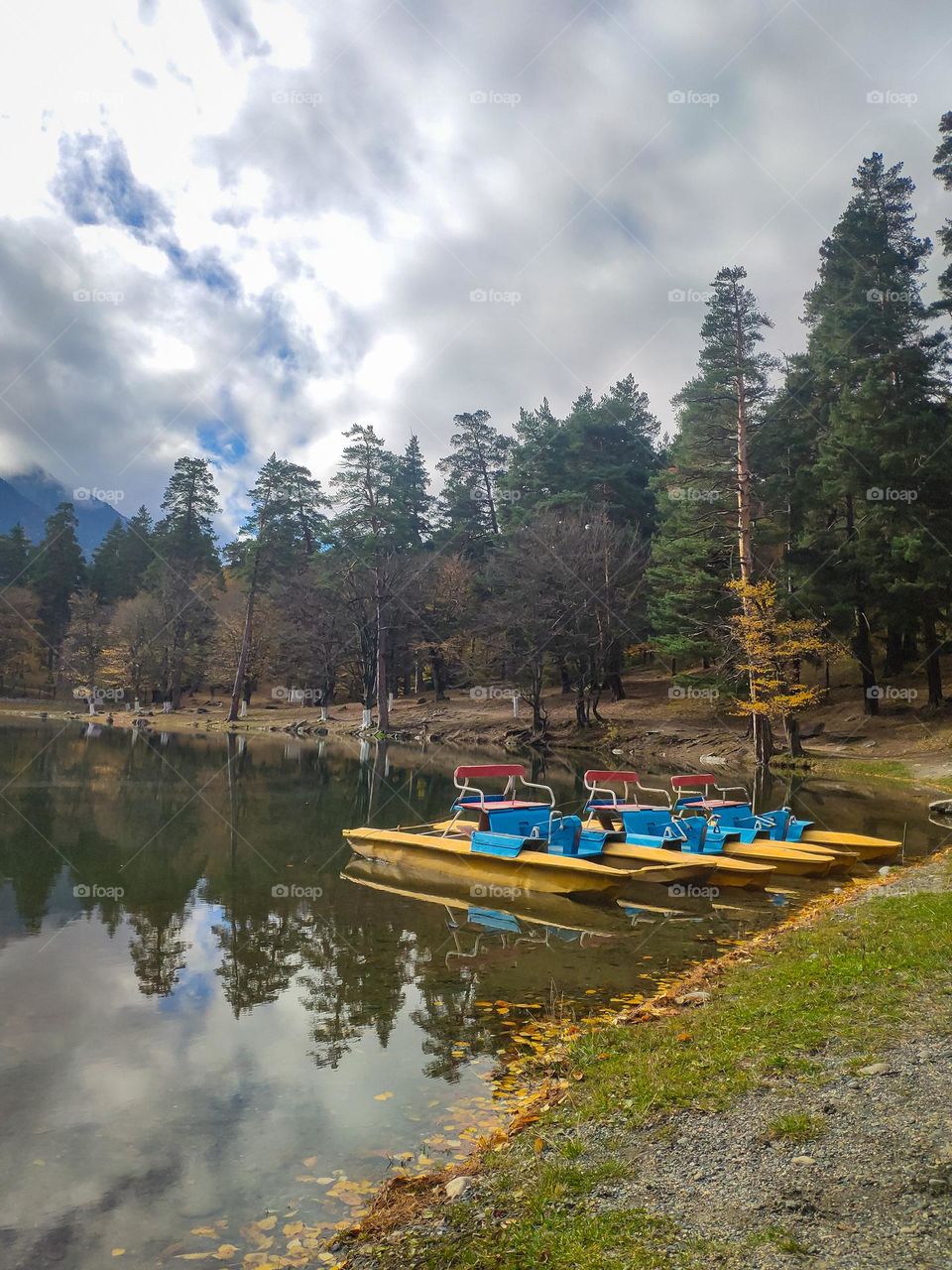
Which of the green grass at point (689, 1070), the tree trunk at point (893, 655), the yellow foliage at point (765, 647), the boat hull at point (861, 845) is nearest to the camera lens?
the green grass at point (689, 1070)

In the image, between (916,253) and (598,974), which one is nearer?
(598,974)

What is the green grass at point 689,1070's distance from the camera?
375 centimetres

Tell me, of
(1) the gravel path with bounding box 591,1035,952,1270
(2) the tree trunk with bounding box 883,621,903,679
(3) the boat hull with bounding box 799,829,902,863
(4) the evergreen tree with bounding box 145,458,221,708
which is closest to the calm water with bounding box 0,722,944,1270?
(3) the boat hull with bounding box 799,829,902,863

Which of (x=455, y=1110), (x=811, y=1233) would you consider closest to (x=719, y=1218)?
(x=811, y=1233)

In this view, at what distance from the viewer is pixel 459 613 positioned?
57.0 m

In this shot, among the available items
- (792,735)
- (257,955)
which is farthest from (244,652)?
(257,955)

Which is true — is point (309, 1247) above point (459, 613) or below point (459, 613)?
below

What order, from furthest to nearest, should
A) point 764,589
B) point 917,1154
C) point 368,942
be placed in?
point 764,589, point 368,942, point 917,1154

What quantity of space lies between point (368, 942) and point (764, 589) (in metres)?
25.6

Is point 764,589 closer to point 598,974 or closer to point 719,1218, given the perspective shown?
point 598,974

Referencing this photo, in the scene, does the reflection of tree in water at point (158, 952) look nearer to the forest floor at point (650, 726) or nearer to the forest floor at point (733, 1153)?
the forest floor at point (733, 1153)

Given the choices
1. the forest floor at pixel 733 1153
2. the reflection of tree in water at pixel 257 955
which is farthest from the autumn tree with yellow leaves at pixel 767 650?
the forest floor at pixel 733 1153

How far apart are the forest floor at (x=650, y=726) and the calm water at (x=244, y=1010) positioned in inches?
543

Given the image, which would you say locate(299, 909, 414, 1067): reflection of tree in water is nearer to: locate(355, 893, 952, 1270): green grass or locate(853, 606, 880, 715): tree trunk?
locate(355, 893, 952, 1270): green grass
